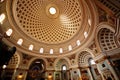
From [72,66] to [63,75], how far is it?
130 inches

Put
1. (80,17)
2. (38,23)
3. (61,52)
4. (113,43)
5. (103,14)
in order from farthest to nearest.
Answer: (38,23)
(61,52)
(80,17)
(113,43)
(103,14)

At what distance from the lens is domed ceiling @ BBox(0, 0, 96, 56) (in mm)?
19903

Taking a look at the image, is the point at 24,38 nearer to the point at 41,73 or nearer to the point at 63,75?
the point at 41,73

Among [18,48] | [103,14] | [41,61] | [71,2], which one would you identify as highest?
[71,2]

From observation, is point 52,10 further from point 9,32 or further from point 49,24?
point 9,32

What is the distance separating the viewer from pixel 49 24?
25.8m

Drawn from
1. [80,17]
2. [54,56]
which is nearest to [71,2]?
[80,17]

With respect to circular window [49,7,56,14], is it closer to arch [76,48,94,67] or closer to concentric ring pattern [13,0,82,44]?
concentric ring pattern [13,0,82,44]

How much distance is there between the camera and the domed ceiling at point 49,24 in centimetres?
1990

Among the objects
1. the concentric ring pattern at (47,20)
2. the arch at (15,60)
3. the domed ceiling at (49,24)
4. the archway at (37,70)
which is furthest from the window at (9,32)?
the archway at (37,70)

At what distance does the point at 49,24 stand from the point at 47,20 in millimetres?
1308

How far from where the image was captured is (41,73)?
20.4 m

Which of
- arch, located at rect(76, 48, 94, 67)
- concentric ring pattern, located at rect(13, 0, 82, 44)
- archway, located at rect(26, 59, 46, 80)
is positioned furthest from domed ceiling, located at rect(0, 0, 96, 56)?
archway, located at rect(26, 59, 46, 80)

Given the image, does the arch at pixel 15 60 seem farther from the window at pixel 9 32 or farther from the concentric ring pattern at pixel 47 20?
the concentric ring pattern at pixel 47 20
